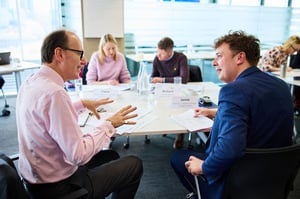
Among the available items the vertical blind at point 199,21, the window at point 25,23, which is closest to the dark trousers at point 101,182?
the window at point 25,23

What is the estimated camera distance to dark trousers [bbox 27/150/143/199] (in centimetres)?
128

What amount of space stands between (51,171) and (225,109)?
0.84 meters

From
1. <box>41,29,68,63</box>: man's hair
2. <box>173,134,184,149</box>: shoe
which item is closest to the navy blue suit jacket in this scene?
<box>41,29,68,63</box>: man's hair

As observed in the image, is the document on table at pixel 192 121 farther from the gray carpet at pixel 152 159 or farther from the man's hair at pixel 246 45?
the gray carpet at pixel 152 159

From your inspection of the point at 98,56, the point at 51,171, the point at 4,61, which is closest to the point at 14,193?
the point at 51,171

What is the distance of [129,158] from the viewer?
1.56 metres

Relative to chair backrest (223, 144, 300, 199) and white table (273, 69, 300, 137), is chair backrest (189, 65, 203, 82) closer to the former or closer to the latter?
white table (273, 69, 300, 137)

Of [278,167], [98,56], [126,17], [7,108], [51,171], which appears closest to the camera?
[278,167]

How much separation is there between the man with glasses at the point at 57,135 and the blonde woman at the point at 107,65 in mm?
1573

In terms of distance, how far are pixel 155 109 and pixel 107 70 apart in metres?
1.15

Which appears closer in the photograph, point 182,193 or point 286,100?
point 286,100

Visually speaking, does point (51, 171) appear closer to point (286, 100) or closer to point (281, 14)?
point (286, 100)

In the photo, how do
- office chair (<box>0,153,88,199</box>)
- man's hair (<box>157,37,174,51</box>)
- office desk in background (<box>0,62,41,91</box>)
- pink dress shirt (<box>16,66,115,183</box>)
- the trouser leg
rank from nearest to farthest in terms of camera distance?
1. office chair (<box>0,153,88,199</box>)
2. pink dress shirt (<box>16,66,115,183</box>)
3. the trouser leg
4. man's hair (<box>157,37,174,51</box>)
5. office desk in background (<box>0,62,41,91</box>)

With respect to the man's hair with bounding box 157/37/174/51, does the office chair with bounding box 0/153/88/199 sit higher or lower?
lower
